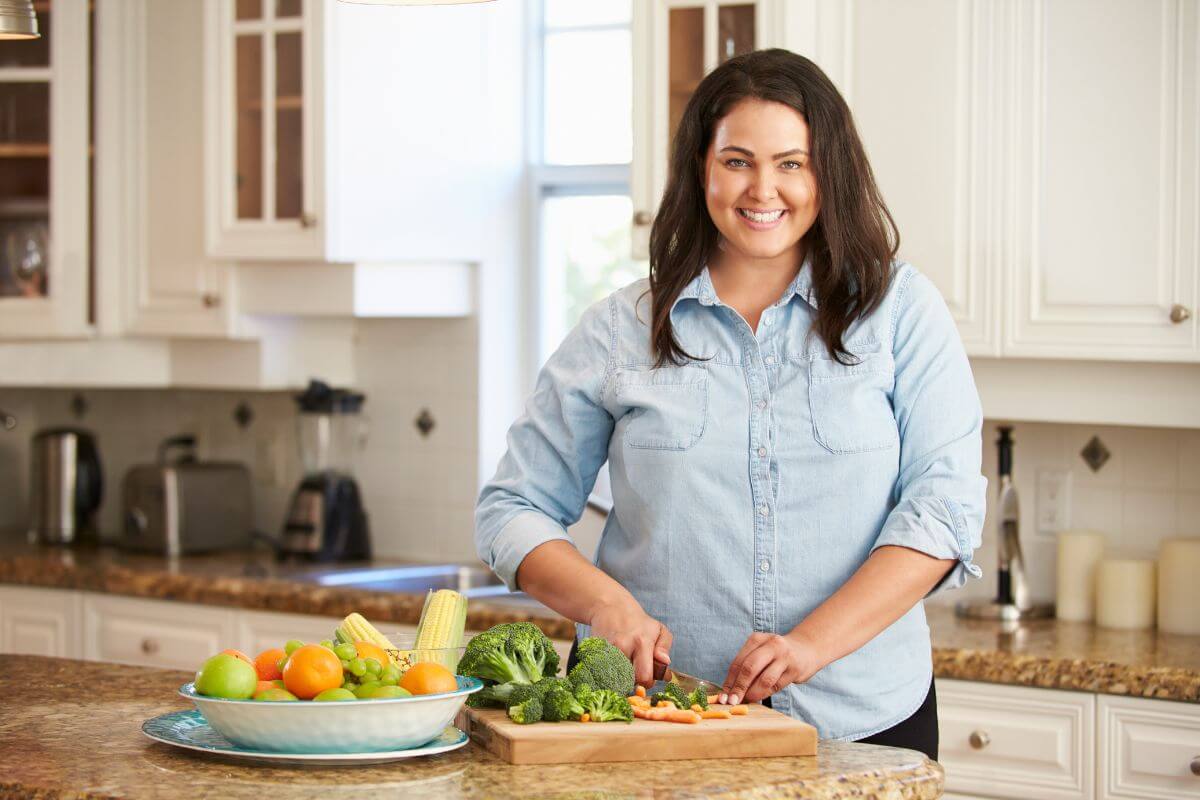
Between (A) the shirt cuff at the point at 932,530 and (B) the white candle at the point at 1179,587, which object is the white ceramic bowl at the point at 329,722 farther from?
(B) the white candle at the point at 1179,587

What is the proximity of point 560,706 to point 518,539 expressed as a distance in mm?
401

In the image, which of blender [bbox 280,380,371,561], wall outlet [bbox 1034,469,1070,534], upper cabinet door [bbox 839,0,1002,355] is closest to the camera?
upper cabinet door [bbox 839,0,1002,355]

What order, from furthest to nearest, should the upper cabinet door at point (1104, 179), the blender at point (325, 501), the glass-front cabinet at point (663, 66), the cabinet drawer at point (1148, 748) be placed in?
the blender at point (325, 501) → the glass-front cabinet at point (663, 66) → the upper cabinet door at point (1104, 179) → the cabinet drawer at point (1148, 748)

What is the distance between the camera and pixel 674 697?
1655 mm

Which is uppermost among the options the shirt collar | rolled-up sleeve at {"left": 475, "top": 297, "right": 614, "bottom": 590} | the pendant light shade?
the pendant light shade

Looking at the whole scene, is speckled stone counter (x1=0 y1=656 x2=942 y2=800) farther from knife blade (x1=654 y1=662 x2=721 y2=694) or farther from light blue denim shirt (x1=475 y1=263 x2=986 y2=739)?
light blue denim shirt (x1=475 y1=263 x2=986 y2=739)

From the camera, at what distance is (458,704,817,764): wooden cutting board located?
157 cm

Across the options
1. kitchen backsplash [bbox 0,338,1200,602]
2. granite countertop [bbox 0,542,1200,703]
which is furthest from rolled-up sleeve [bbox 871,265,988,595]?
kitchen backsplash [bbox 0,338,1200,602]

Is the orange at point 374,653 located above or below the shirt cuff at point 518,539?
below

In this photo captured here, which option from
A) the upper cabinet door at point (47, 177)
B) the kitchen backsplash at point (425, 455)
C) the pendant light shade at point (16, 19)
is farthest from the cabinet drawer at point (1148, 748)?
the upper cabinet door at point (47, 177)

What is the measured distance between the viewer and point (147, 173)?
376 centimetres

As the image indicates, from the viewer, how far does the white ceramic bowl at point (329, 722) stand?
1523 mm

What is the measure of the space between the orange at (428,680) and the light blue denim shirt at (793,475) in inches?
15.3

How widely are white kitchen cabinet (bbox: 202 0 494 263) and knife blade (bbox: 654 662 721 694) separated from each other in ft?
5.99
